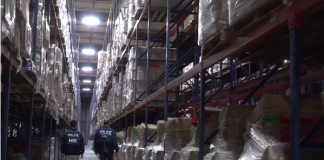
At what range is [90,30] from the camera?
27.3m

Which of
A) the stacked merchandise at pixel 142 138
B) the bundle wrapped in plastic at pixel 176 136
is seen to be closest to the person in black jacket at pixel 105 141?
the stacked merchandise at pixel 142 138

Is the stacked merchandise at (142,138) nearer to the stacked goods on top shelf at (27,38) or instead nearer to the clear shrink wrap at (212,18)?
the stacked goods on top shelf at (27,38)

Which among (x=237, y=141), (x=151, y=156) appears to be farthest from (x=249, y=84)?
(x=151, y=156)

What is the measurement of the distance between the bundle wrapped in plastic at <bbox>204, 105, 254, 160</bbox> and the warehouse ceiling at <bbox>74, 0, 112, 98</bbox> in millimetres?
19458

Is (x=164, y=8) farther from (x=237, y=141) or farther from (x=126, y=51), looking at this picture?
(x=237, y=141)

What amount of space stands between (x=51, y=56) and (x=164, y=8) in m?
2.59

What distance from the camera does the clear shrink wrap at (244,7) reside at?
2.98 metres

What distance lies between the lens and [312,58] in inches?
170

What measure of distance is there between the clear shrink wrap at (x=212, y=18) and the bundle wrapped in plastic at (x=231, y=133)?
0.73m

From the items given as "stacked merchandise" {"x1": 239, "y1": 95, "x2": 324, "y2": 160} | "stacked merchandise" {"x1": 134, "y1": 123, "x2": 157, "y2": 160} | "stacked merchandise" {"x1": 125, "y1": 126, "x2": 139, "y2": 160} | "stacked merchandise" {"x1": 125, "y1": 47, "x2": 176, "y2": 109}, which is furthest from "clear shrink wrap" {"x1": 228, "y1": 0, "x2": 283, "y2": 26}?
"stacked merchandise" {"x1": 125, "y1": 126, "x2": 139, "y2": 160}

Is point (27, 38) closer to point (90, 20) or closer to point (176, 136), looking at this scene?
point (176, 136)

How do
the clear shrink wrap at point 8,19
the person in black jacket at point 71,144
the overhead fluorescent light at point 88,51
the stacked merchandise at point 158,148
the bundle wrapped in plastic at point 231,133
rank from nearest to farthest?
the clear shrink wrap at point 8,19
the bundle wrapped in plastic at point 231,133
the stacked merchandise at point 158,148
the person in black jacket at point 71,144
the overhead fluorescent light at point 88,51

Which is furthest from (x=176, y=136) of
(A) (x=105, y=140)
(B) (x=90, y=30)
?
(B) (x=90, y=30)

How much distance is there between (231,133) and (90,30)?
2421 cm
